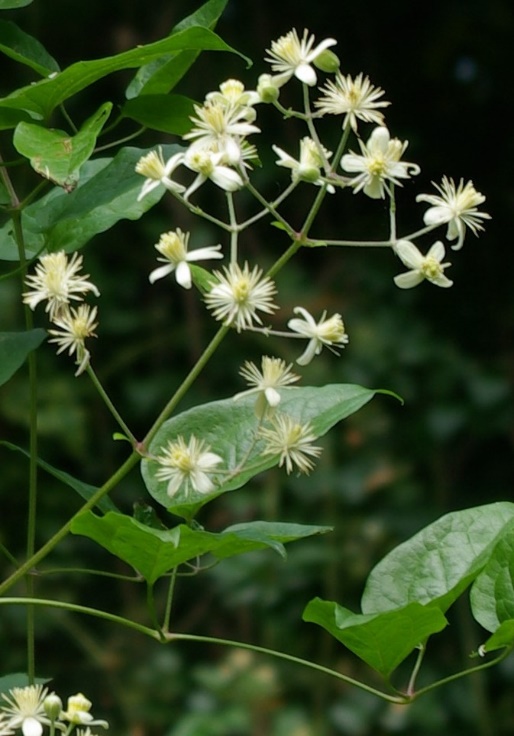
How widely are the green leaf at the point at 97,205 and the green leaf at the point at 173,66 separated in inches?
1.5

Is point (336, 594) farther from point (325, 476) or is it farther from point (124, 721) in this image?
point (124, 721)

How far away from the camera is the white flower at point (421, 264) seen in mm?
461

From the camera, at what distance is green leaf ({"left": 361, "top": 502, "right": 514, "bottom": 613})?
50 cm

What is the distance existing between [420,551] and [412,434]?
127 centimetres

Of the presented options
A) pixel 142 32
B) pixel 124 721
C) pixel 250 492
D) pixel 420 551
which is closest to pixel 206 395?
pixel 250 492

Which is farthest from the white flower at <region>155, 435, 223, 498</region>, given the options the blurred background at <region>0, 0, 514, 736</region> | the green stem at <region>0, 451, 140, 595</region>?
the blurred background at <region>0, 0, 514, 736</region>

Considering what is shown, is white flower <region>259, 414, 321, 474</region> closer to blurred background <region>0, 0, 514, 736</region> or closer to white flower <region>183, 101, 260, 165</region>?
white flower <region>183, 101, 260, 165</region>

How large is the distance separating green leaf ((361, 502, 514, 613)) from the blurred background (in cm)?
103

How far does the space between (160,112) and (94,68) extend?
7cm

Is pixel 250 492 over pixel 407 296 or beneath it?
beneath

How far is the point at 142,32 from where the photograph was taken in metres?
1.93

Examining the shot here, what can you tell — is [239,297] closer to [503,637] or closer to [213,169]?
[213,169]

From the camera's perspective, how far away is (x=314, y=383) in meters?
1.67

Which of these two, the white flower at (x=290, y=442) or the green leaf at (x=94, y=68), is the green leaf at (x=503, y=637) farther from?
the green leaf at (x=94, y=68)
